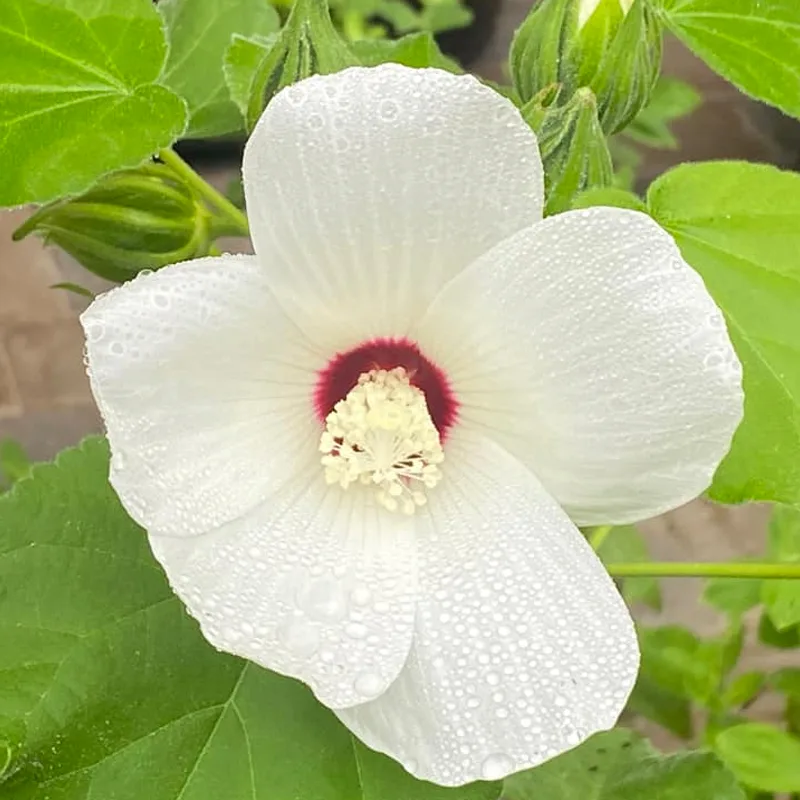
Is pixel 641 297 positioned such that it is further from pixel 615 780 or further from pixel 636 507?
pixel 615 780

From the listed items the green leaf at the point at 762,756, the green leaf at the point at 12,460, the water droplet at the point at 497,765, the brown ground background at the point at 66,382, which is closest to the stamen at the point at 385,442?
the water droplet at the point at 497,765

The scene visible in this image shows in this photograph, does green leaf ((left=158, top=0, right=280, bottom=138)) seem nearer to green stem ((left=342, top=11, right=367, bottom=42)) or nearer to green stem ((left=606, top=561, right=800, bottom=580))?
green stem ((left=606, top=561, right=800, bottom=580))

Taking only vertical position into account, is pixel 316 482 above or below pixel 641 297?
below

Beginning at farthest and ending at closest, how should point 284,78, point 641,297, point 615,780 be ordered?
point 615,780 → point 284,78 → point 641,297

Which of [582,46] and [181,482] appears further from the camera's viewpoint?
[582,46]

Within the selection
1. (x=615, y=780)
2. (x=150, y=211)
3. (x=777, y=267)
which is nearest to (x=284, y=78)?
(x=150, y=211)

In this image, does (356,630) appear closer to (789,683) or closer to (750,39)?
(750,39)

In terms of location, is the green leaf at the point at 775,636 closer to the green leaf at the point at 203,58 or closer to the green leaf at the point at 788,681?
the green leaf at the point at 788,681

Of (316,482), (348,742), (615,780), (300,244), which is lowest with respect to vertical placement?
(615,780)
